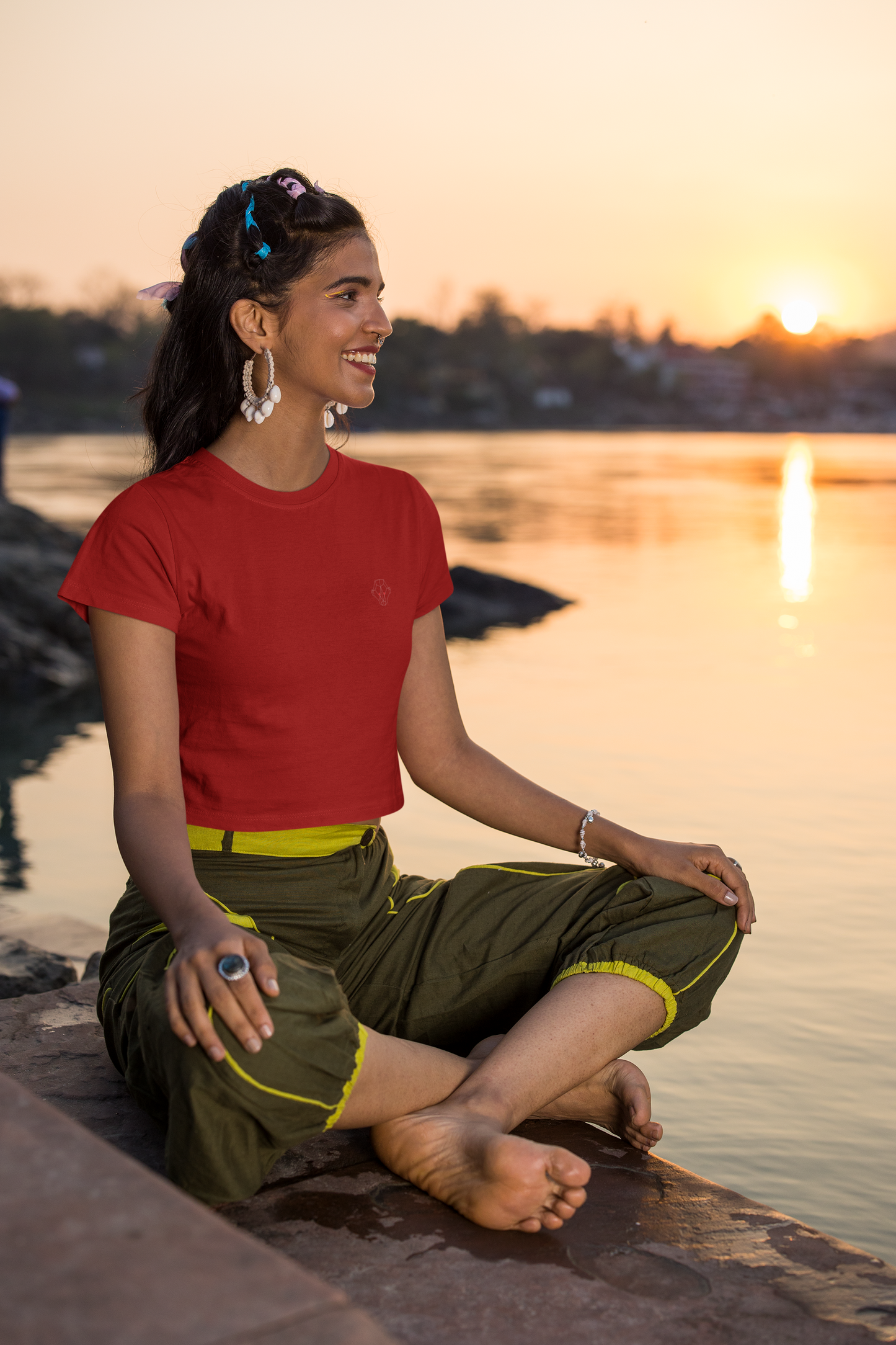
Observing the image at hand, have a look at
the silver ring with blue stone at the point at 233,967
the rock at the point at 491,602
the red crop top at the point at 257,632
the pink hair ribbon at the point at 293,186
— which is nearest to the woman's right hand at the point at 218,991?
the silver ring with blue stone at the point at 233,967

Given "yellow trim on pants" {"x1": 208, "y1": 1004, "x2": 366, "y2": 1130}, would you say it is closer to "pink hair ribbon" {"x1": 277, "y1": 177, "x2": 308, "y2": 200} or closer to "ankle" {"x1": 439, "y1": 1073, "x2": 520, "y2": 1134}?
"ankle" {"x1": 439, "y1": 1073, "x2": 520, "y2": 1134}

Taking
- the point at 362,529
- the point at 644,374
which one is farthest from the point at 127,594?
the point at 644,374

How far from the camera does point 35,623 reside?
7344 millimetres

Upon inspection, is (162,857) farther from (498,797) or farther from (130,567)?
(498,797)

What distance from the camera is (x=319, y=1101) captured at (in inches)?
62.6

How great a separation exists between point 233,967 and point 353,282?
1.04m

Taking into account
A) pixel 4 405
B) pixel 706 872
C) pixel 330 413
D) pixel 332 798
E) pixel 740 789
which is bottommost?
pixel 740 789

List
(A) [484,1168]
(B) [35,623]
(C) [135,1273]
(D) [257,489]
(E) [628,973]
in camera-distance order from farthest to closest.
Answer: (B) [35,623], (D) [257,489], (E) [628,973], (A) [484,1168], (C) [135,1273]

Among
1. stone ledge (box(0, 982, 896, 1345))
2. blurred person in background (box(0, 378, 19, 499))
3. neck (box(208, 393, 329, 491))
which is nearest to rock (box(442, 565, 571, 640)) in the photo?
blurred person in background (box(0, 378, 19, 499))

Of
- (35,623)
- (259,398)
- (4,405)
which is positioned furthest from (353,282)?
(4,405)

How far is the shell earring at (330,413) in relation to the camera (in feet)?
7.02

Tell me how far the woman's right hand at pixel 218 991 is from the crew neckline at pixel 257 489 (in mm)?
695

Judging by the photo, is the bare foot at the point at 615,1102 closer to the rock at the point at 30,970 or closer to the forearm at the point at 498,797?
the forearm at the point at 498,797

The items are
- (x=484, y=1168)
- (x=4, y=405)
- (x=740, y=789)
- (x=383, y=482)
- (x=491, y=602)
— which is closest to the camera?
(x=484, y=1168)
